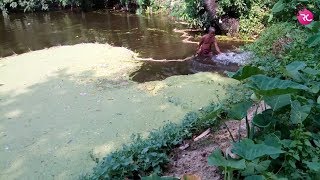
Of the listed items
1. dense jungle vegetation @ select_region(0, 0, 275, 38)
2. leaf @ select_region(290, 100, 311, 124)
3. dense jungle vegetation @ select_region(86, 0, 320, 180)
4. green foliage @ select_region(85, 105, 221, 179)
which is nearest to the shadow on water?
dense jungle vegetation @ select_region(0, 0, 275, 38)

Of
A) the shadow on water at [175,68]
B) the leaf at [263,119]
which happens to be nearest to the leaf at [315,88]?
the leaf at [263,119]

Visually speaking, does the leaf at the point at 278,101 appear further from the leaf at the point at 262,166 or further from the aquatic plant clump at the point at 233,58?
the aquatic plant clump at the point at 233,58

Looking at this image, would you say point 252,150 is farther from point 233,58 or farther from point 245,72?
point 233,58

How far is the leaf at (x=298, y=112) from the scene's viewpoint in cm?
187

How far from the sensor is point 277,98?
80.1 inches

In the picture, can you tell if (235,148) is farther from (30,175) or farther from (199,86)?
(199,86)

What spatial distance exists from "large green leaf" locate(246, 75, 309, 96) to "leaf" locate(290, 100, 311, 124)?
0.19 metres

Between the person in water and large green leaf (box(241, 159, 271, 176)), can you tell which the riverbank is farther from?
large green leaf (box(241, 159, 271, 176))

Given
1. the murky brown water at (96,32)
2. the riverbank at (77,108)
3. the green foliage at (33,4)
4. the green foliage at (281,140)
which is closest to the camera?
the green foliage at (281,140)

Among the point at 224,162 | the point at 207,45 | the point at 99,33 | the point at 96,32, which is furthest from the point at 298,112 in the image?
the point at 96,32

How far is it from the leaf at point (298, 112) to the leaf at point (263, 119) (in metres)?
0.15

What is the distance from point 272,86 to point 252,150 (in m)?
0.33

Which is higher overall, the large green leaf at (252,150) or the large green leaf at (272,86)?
the large green leaf at (272,86)

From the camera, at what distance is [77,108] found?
4336 millimetres
